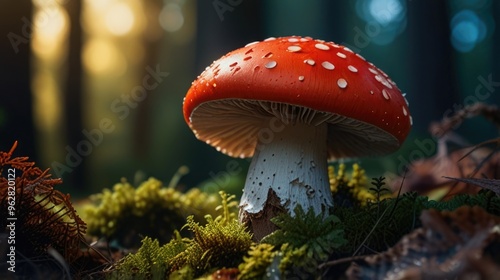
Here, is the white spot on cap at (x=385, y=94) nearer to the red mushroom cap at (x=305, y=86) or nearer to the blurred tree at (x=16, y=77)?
the red mushroom cap at (x=305, y=86)

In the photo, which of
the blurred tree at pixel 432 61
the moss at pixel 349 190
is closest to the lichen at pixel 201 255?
the moss at pixel 349 190

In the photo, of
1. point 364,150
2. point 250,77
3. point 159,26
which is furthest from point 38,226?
point 159,26

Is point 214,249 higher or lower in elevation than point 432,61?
lower

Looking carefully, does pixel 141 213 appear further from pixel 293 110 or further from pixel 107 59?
pixel 107 59

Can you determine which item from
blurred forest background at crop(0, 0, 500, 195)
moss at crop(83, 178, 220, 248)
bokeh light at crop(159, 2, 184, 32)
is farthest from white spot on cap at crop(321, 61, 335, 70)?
bokeh light at crop(159, 2, 184, 32)

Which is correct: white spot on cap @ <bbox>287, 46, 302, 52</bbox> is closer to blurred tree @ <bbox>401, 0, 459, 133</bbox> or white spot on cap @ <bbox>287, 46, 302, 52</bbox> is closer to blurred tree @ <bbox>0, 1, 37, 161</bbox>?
blurred tree @ <bbox>401, 0, 459, 133</bbox>

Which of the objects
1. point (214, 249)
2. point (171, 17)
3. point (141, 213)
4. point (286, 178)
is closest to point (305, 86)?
point (286, 178)

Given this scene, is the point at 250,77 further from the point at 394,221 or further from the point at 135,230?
the point at 135,230
